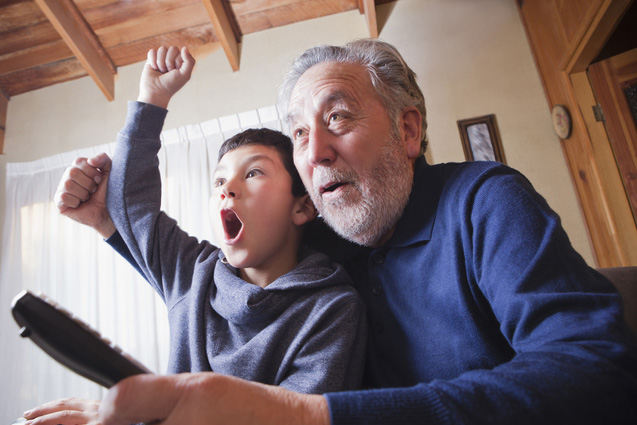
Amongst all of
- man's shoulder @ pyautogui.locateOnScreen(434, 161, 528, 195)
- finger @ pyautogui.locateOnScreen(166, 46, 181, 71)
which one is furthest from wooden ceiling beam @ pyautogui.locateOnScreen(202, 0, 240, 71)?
man's shoulder @ pyautogui.locateOnScreen(434, 161, 528, 195)

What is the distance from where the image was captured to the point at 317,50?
1.17m

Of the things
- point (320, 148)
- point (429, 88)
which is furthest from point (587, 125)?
point (320, 148)

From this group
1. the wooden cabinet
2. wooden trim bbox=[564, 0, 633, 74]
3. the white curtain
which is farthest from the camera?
the white curtain

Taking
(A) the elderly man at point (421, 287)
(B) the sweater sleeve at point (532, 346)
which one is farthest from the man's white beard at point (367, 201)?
(B) the sweater sleeve at point (532, 346)

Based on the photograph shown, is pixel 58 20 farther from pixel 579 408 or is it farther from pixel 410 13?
pixel 579 408

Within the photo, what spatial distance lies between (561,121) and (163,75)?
93.2 inches

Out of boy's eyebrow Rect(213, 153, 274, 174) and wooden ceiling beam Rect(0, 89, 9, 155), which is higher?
wooden ceiling beam Rect(0, 89, 9, 155)

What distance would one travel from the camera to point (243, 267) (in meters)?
0.96

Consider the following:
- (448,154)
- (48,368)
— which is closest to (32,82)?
(48,368)

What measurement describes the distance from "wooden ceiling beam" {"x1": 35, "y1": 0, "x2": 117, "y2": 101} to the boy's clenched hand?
2048 millimetres

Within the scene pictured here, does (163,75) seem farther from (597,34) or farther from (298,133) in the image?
(597,34)

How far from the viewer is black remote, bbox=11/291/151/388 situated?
43 centimetres

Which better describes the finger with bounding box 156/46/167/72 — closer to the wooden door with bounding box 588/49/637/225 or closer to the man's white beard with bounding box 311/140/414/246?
the man's white beard with bounding box 311/140/414/246

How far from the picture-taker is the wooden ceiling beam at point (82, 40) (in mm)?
2717
